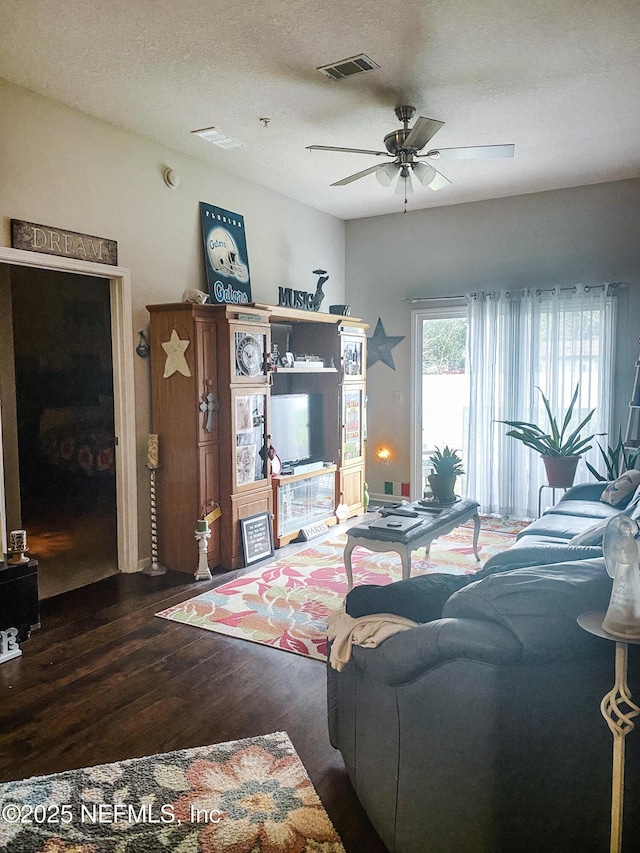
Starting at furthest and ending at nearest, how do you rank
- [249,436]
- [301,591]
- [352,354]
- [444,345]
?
[444,345] → [352,354] → [249,436] → [301,591]

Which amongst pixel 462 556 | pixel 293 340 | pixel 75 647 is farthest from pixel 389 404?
pixel 75 647

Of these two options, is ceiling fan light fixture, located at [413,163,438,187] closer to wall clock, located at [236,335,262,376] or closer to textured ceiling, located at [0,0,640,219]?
textured ceiling, located at [0,0,640,219]

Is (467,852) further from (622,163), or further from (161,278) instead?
(622,163)

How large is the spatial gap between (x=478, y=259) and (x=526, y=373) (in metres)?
1.25

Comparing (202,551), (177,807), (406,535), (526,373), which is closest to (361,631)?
(177,807)

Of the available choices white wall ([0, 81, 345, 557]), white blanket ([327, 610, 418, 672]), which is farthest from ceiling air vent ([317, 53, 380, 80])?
white blanket ([327, 610, 418, 672])

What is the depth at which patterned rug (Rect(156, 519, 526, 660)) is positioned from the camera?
3.43 m

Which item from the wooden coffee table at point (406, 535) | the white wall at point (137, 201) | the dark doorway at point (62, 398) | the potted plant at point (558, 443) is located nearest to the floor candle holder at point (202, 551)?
the white wall at point (137, 201)

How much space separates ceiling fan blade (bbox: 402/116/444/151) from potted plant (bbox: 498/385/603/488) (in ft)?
9.02

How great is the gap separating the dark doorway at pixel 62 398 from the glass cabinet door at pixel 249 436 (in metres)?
1.71

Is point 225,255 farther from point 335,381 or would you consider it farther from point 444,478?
point 444,478

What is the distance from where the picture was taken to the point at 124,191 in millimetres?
4332

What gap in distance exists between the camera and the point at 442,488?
14.2 feet

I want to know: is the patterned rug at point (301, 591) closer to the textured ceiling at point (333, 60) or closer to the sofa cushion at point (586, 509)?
the sofa cushion at point (586, 509)
